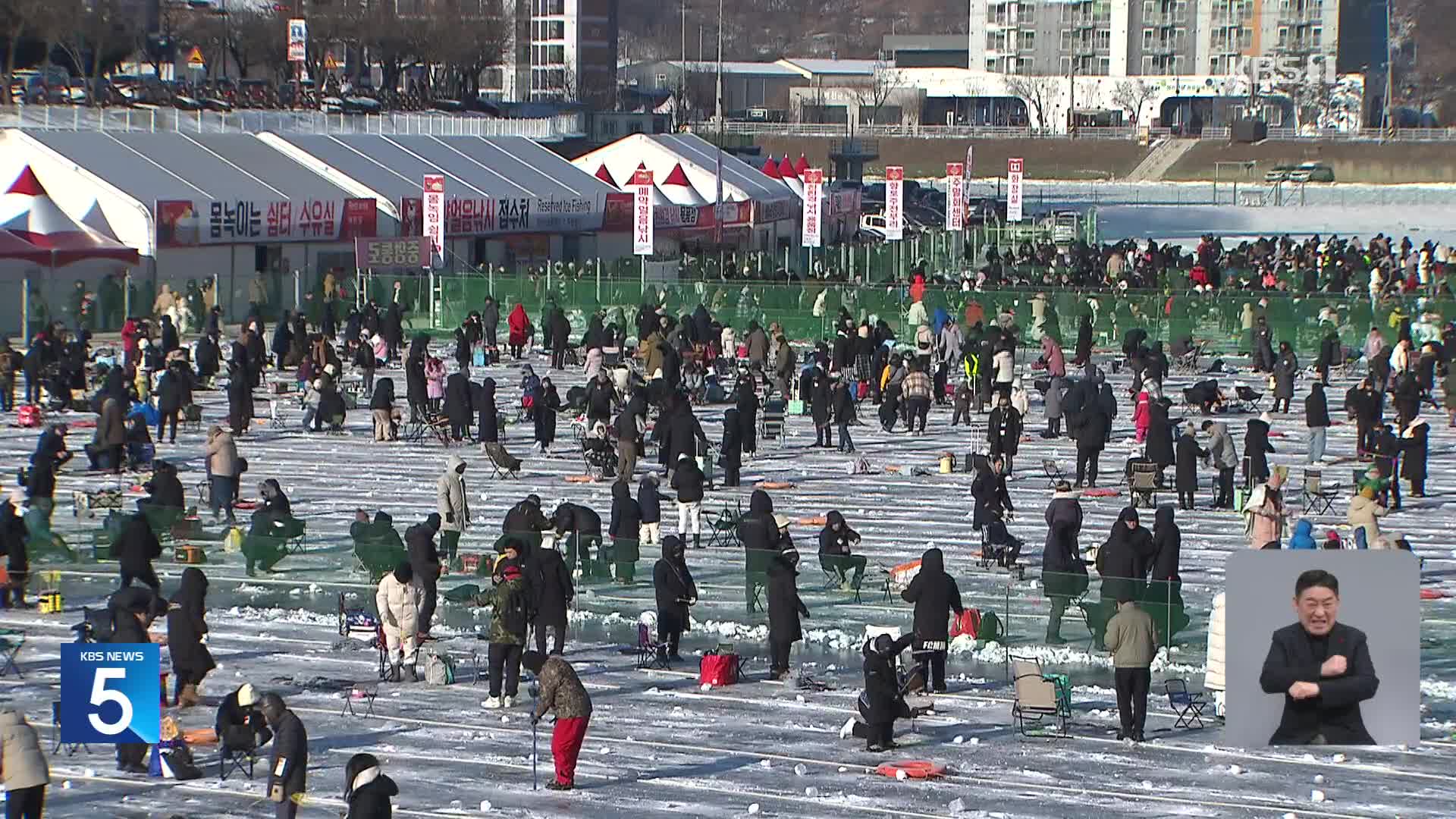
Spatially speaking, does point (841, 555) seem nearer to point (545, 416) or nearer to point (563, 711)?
point (563, 711)

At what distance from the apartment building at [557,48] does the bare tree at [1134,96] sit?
30640 mm

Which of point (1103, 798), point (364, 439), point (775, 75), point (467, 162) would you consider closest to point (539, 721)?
point (1103, 798)

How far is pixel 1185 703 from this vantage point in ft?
57.6

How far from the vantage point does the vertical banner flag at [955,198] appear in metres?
60.5

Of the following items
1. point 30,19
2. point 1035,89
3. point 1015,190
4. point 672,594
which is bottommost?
point 672,594

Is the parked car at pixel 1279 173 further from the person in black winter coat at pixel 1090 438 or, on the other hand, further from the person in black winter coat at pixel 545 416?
the person in black winter coat at pixel 1090 438

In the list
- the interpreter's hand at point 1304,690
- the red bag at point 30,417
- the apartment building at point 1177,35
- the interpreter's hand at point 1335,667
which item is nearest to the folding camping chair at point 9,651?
the interpreter's hand at point 1304,690

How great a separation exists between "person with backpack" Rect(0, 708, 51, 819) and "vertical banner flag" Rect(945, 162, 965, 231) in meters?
47.7

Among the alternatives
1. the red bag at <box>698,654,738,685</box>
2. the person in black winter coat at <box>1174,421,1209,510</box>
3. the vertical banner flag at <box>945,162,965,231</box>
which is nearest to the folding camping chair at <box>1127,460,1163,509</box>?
the person in black winter coat at <box>1174,421,1209,510</box>

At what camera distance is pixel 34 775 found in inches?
530

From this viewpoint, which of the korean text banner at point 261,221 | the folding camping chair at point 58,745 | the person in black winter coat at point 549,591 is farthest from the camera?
the korean text banner at point 261,221

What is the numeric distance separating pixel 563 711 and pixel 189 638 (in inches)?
132

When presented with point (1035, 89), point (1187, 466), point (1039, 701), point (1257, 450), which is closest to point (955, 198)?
point (1257, 450)

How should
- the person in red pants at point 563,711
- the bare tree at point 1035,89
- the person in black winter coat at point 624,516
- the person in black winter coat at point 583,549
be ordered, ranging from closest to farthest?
the person in red pants at point 563,711 → the person in black winter coat at point 583,549 → the person in black winter coat at point 624,516 → the bare tree at point 1035,89
